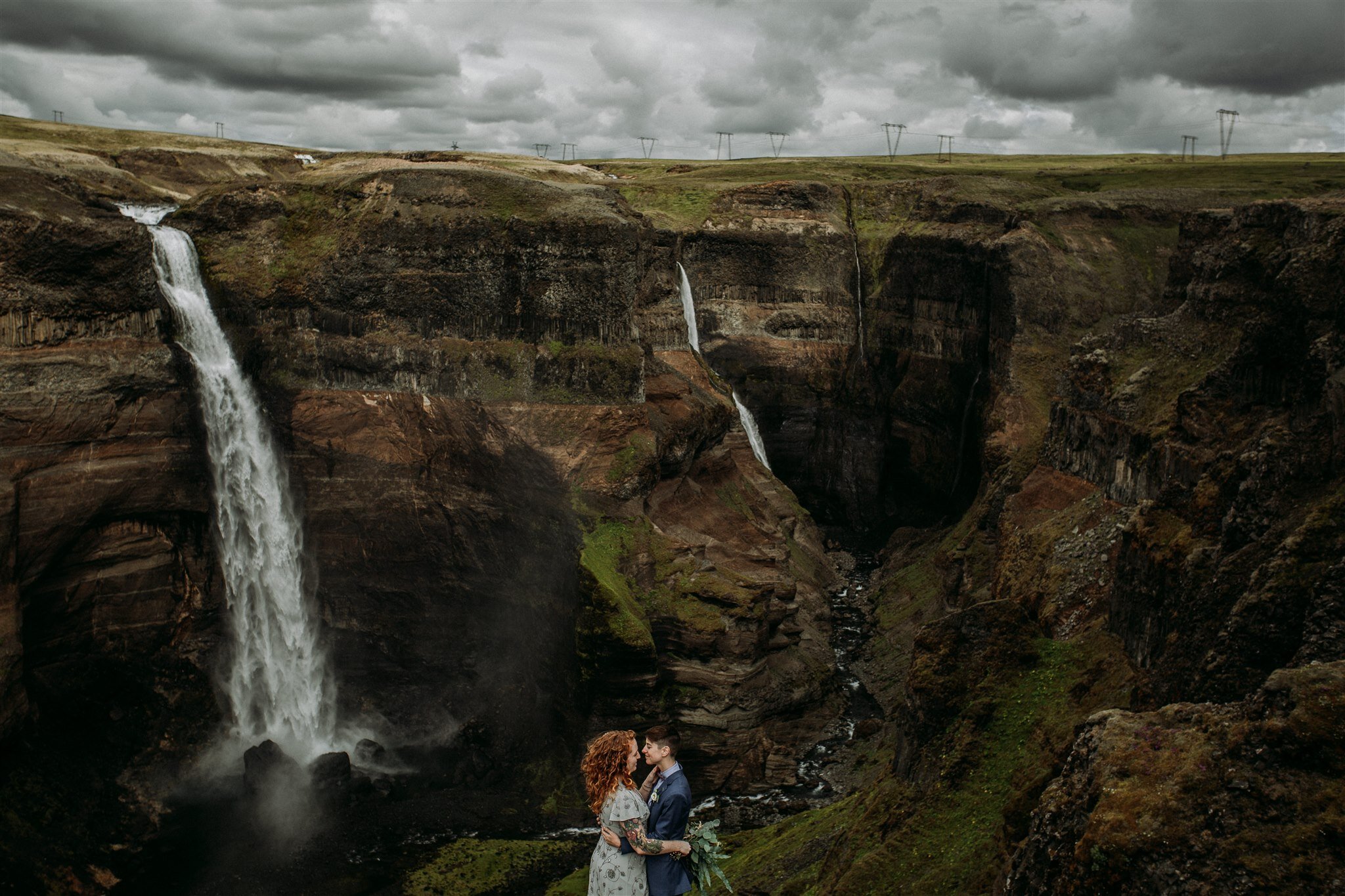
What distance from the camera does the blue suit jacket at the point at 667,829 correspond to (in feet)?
39.0

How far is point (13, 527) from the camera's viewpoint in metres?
33.4

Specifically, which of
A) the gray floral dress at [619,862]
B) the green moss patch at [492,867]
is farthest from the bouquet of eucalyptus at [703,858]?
the green moss patch at [492,867]

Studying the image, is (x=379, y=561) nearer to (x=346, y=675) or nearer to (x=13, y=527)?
(x=346, y=675)

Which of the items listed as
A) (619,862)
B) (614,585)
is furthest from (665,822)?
(614,585)

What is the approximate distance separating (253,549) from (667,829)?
32954mm

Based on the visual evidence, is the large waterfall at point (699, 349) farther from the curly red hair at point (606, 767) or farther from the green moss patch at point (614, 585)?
the curly red hair at point (606, 767)

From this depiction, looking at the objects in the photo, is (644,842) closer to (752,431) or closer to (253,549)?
(253,549)

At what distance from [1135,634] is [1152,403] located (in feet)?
53.5

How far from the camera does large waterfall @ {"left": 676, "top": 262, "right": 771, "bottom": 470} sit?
204 feet

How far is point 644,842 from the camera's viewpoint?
460 inches

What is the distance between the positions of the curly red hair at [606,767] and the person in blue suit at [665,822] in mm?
288

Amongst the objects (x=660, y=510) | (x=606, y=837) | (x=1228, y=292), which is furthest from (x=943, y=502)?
(x=606, y=837)

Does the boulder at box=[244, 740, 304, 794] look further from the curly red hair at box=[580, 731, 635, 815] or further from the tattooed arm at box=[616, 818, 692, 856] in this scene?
the tattooed arm at box=[616, 818, 692, 856]

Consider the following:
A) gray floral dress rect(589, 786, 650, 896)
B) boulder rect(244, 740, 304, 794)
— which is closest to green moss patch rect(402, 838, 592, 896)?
→ boulder rect(244, 740, 304, 794)
